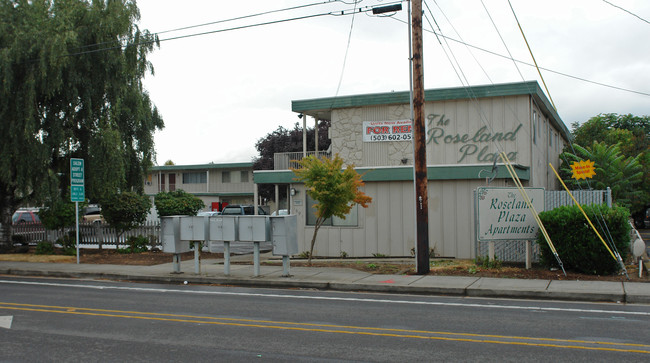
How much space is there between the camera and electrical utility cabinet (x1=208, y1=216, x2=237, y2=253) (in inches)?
562

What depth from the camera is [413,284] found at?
41.0ft

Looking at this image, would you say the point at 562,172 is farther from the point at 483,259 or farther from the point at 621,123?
the point at 621,123

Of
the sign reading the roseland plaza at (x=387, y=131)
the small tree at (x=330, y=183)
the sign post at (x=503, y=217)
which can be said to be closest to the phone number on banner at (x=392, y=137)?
the sign reading the roseland plaza at (x=387, y=131)

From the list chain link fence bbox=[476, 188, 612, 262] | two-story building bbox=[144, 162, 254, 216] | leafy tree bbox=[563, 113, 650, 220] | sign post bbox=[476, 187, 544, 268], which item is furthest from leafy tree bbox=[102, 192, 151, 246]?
two-story building bbox=[144, 162, 254, 216]

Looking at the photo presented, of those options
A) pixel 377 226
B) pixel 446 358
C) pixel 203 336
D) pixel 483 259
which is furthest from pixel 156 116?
pixel 446 358

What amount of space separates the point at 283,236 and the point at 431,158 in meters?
9.04

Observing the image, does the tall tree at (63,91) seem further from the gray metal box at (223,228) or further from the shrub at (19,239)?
the gray metal box at (223,228)

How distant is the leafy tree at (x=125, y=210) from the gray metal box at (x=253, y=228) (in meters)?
8.00

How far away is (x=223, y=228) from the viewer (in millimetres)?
14406

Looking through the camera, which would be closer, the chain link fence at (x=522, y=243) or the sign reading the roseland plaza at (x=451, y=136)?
the chain link fence at (x=522, y=243)

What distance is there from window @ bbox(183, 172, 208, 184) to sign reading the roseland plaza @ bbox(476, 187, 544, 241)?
4373cm

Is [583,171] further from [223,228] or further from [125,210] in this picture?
[125,210]

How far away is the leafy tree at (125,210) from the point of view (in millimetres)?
20375

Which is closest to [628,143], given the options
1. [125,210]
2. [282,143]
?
[282,143]
